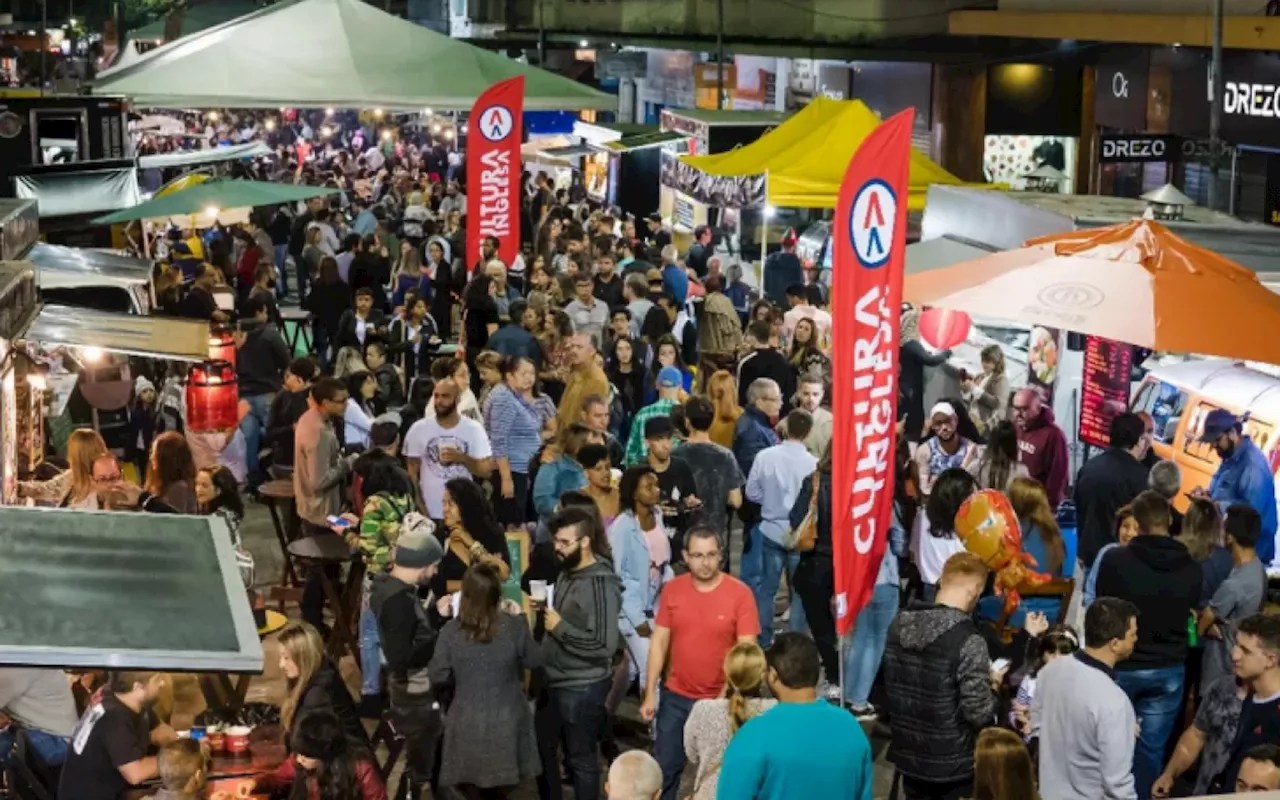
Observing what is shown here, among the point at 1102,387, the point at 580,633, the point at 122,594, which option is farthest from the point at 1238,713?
the point at 1102,387

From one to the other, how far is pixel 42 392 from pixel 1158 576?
6683mm

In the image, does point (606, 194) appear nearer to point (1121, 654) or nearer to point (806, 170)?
point (806, 170)

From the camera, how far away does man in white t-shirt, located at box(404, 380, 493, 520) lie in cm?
1187

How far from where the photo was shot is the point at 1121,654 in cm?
779

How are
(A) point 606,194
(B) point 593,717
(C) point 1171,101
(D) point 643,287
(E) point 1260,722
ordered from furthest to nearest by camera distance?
(A) point 606,194 < (C) point 1171,101 < (D) point 643,287 < (B) point 593,717 < (E) point 1260,722


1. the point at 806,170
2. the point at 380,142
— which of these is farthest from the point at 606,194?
the point at 380,142

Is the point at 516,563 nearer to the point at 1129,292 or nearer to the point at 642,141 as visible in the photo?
the point at 1129,292

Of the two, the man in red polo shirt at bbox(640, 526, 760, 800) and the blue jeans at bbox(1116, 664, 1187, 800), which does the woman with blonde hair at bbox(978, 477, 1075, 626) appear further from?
the man in red polo shirt at bbox(640, 526, 760, 800)

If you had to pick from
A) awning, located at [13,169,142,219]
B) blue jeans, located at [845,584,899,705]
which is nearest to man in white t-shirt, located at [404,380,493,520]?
blue jeans, located at [845,584,899,705]

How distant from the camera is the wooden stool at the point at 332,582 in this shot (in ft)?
35.9

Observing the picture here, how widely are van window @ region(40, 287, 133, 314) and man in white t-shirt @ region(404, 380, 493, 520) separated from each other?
135 inches

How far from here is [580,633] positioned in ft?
28.5

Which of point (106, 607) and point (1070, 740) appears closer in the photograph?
point (106, 607)

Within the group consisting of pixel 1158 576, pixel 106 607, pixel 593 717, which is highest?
pixel 106 607
